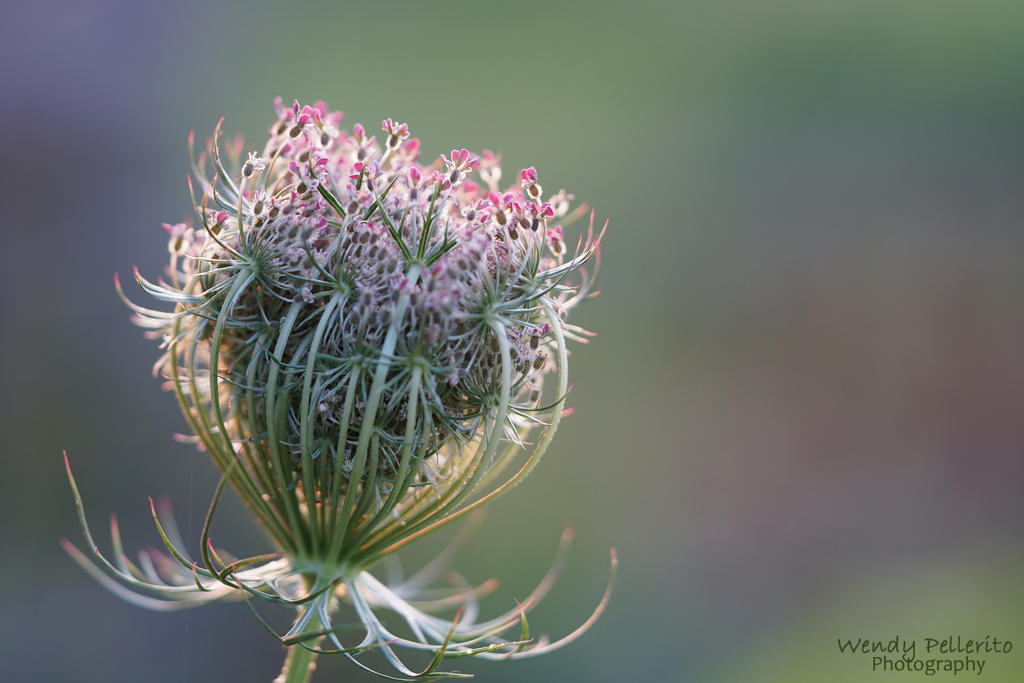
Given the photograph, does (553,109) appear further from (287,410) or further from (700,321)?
(287,410)

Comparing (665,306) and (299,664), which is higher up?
(665,306)

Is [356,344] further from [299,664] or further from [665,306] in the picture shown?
[665,306]

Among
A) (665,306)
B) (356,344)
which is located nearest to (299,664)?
(356,344)

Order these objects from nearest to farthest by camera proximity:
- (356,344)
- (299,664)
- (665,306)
Result: (356,344) → (299,664) → (665,306)

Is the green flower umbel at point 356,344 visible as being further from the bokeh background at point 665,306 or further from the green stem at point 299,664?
the bokeh background at point 665,306

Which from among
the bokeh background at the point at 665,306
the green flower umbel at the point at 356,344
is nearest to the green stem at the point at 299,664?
the green flower umbel at the point at 356,344

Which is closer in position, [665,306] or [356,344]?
[356,344]
